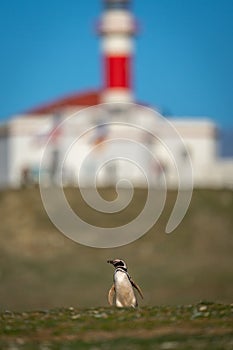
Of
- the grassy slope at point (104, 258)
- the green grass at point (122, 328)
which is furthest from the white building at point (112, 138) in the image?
the green grass at point (122, 328)

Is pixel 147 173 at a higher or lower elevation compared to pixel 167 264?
higher

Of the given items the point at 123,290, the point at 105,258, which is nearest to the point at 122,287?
the point at 123,290

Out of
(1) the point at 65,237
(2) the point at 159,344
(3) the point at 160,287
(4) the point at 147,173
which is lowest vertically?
(2) the point at 159,344

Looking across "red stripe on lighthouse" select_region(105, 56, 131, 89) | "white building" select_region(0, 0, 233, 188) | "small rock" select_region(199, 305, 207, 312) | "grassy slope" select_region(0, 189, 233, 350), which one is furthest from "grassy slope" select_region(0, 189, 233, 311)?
"small rock" select_region(199, 305, 207, 312)

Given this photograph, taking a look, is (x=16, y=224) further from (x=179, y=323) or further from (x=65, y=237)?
(x=179, y=323)

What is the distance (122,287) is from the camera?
32.8 metres

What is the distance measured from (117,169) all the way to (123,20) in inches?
519

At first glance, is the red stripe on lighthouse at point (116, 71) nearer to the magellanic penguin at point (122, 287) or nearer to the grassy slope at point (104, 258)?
the grassy slope at point (104, 258)

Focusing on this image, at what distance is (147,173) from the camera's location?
11812 centimetres

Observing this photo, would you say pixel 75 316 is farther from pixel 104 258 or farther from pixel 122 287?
pixel 104 258

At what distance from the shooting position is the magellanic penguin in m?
32.6

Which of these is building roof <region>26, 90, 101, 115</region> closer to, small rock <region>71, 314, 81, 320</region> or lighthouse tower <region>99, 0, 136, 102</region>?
lighthouse tower <region>99, 0, 136, 102</region>

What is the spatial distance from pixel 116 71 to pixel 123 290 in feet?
296

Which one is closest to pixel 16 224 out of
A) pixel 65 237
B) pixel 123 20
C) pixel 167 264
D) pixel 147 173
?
A: pixel 65 237
